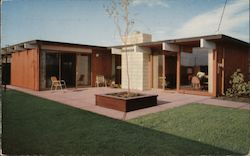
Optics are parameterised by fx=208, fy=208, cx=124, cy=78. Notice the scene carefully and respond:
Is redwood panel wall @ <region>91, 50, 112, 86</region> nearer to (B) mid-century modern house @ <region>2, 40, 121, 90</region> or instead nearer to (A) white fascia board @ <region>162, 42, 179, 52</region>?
(B) mid-century modern house @ <region>2, 40, 121, 90</region>

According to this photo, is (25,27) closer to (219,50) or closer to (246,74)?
(219,50)

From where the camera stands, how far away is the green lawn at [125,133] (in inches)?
128

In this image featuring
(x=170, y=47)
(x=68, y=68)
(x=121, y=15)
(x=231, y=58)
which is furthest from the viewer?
(x=68, y=68)

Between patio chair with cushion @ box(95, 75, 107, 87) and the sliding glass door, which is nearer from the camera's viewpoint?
the sliding glass door

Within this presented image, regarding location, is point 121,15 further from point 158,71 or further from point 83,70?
point 83,70

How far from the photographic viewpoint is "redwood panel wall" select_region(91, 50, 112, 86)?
46.7 ft

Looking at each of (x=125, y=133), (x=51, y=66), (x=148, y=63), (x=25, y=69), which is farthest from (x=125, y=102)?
(x=25, y=69)

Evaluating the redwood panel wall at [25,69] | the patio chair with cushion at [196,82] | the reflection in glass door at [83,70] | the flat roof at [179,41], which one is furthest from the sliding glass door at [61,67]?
the patio chair with cushion at [196,82]

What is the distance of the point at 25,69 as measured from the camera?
12.9 meters

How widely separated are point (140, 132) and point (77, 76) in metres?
10.0

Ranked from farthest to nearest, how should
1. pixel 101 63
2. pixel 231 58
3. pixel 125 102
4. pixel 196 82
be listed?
1. pixel 101 63
2. pixel 196 82
3. pixel 231 58
4. pixel 125 102

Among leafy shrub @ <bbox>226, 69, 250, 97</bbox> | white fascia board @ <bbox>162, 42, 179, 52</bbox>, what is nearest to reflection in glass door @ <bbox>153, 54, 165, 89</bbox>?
white fascia board @ <bbox>162, 42, 179, 52</bbox>

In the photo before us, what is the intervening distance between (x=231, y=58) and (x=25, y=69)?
1183 cm

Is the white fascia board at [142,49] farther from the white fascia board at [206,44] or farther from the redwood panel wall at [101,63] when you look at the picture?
the redwood panel wall at [101,63]
